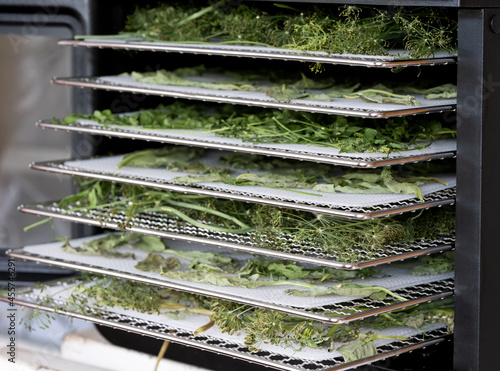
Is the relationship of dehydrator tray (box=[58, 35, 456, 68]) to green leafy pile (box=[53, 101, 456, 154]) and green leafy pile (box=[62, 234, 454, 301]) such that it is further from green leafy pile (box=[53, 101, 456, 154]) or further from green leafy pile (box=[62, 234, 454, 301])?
green leafy pile (box=[62, 234, 454, 301])

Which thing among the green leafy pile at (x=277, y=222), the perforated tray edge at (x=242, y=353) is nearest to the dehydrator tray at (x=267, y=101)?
the green leafy pile at (x=277, y=222)

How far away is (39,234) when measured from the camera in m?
3.12

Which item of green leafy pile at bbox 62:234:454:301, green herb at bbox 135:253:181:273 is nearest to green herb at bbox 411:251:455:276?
green leafy pile at bbox 62:234:454:301

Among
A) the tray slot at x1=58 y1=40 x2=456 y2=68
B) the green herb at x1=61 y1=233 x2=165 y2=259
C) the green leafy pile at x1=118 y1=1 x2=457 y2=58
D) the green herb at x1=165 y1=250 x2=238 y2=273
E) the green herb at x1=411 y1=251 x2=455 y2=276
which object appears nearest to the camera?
the tray slot at x1=58 y1=40 x2=456 y2=68

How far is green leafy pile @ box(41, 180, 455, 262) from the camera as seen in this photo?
2123 mm

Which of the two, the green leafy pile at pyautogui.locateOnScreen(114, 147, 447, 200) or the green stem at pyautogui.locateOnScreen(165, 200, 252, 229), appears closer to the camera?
the green leafy pile at pyautogui.locateOnScreen(114, 147, 447, 200)

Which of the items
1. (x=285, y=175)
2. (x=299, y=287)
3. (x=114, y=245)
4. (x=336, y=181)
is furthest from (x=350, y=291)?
(x=114, y=245)

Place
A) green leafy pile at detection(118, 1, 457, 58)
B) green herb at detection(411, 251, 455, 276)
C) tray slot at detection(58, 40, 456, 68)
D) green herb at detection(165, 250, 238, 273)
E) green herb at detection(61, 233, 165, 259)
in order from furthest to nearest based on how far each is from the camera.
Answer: green herb at detection(61, 233, 165, 259) < green herb at detection(165, 250, 238, 273) < green herb at detection(411, 251, 455, 276) < green leafy pile at detection(118, 1, 457, 58) < tray slot at detection(58, 40, 456, 68)

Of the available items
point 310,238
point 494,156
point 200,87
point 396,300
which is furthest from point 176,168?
point 494,156

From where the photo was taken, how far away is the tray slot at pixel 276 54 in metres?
1.96

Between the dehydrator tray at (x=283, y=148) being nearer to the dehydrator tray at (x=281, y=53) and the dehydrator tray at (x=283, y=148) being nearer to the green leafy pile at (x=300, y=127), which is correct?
the green leafy pile at (x=300, y=127)

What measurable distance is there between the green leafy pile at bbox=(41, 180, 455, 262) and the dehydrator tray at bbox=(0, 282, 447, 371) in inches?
8.5

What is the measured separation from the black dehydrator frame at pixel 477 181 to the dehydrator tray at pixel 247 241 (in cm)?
11

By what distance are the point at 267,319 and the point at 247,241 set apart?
0.73 feet
